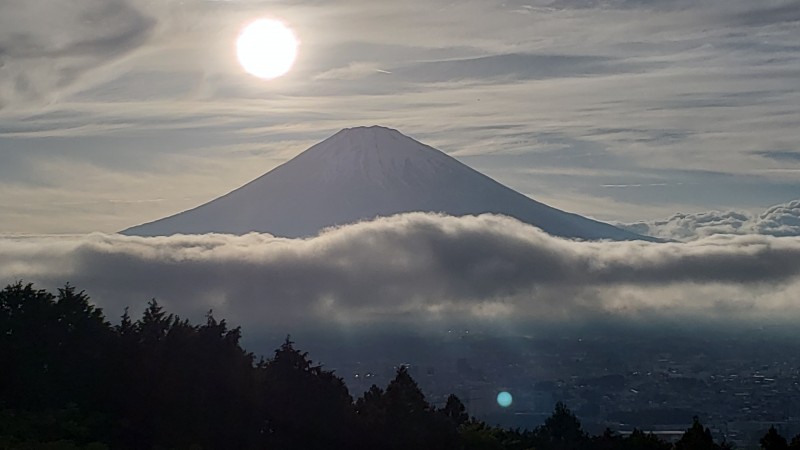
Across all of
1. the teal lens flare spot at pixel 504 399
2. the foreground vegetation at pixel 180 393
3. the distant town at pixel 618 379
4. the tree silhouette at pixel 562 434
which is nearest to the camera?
the foreground vegetation at pixel 180 393

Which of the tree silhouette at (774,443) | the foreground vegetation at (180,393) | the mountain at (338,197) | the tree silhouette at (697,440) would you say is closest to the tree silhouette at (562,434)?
the foreground vegetation at (180,393)

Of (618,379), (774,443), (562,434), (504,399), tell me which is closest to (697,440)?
(774,443)

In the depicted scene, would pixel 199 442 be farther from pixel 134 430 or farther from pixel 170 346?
pixel 170 346

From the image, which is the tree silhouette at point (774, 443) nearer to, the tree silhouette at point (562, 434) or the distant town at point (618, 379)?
the tree silhouette at point (562, 434)

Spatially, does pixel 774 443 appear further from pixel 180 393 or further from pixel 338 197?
pixel 338 197

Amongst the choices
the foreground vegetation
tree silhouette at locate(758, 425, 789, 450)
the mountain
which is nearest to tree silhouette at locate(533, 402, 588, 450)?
the foreground vegetation

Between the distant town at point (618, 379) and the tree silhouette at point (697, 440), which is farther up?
the distant town at point (618, 379)

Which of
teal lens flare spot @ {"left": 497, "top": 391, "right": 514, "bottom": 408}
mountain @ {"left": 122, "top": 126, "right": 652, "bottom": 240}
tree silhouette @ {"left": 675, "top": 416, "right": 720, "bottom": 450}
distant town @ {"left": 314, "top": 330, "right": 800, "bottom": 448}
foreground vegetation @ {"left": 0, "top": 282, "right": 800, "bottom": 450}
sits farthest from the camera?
mountain @ {"left": 122, "top": 126, "right": 652, "bottom": 240}

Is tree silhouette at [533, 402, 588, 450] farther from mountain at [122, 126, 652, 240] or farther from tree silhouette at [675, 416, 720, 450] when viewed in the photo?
mountain at [122, 126, 652, 240]
